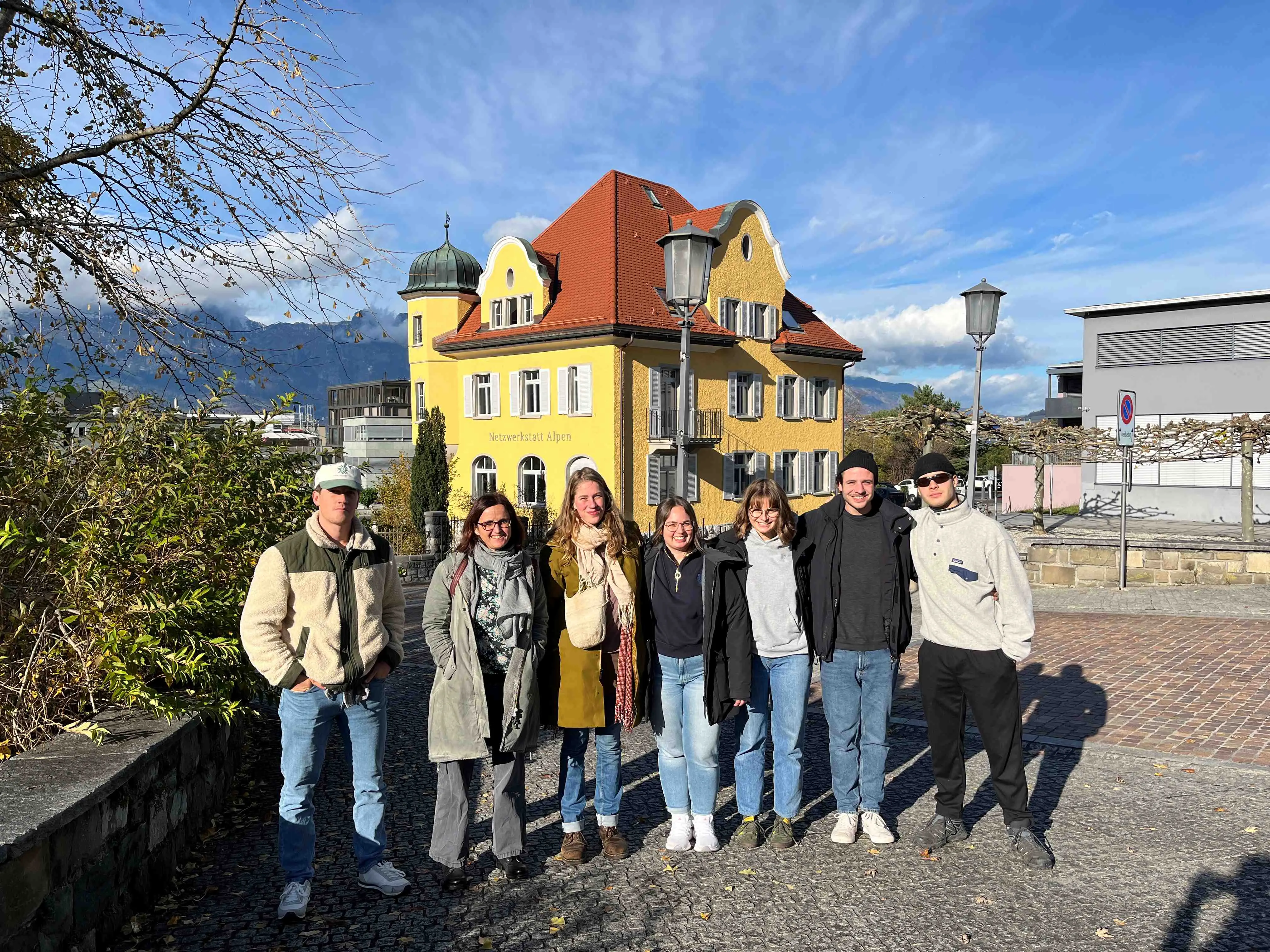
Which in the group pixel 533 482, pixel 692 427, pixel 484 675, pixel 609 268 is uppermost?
pixel 609 268

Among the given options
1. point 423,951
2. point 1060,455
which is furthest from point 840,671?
point 1060,455

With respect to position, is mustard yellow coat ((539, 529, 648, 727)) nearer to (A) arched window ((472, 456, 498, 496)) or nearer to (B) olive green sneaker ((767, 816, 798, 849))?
(B) olive green sneaker ((767, 816, 798, 849))

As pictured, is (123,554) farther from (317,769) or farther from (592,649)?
(592,649)

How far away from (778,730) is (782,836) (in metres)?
0.52

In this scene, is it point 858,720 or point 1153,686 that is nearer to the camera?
point 858,720

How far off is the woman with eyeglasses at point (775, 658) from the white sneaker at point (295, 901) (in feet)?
6.80

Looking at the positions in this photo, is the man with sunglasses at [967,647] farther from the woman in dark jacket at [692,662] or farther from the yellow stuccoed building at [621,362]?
the yellow stuccoed building at [621,362]

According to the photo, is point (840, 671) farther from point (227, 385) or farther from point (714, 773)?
point (227, 385)

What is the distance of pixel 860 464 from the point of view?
4723 millimetres

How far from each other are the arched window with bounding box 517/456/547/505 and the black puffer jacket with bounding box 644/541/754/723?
24758mm

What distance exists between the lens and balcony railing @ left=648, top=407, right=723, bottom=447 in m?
28.1

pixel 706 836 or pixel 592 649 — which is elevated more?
pixel 592 649

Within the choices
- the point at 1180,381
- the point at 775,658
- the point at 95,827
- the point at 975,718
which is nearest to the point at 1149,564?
the point at 975,718

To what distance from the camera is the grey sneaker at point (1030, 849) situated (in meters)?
4.38
